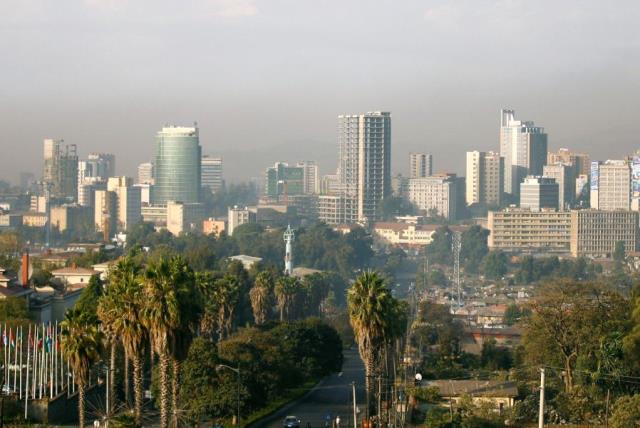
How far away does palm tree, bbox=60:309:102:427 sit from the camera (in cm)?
4062

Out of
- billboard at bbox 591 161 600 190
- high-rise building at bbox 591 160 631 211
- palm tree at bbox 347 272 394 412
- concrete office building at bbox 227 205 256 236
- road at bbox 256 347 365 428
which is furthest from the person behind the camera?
billboard at bbox 591 161 600 190

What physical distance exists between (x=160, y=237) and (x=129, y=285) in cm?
10378

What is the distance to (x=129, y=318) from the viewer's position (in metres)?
40.7

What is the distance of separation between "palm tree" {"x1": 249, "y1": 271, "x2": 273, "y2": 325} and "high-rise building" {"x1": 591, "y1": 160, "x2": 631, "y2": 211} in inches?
4439

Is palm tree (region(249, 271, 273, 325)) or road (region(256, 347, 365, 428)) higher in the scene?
Answer: palm tree (region(249, 271, 273, 325))

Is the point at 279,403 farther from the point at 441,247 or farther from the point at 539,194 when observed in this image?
the point at 539,194

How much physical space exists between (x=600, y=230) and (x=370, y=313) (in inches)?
4881

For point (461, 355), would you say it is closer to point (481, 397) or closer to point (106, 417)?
point (481, 397)

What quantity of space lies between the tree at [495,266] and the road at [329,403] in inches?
3203

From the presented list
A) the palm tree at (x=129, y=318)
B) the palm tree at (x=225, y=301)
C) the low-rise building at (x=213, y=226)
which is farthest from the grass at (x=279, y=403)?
the low-rise building at (x=213, y=226)

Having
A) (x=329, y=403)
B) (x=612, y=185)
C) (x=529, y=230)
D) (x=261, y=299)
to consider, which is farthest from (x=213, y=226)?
(x=329, y=403)

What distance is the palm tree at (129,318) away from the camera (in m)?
40.6

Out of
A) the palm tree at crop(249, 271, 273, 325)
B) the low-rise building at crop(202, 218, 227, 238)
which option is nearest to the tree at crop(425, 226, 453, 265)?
the low-rise building at crop(202, 218, 227, 238)

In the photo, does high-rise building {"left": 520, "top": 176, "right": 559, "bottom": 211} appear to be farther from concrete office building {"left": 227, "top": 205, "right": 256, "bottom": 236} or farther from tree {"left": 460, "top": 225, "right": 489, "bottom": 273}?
concrete office building {"left": 227, "top": 205, "right": 256, "bottom": 236}
